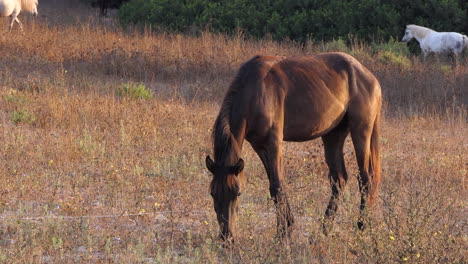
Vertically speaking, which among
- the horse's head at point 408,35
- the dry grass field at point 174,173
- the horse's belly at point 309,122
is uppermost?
the horse's belly at point 309,122

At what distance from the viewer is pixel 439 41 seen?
19641 millimetres

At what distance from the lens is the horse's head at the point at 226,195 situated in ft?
19.2

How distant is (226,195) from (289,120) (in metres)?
1.20

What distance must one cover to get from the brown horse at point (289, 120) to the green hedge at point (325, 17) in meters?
13.4

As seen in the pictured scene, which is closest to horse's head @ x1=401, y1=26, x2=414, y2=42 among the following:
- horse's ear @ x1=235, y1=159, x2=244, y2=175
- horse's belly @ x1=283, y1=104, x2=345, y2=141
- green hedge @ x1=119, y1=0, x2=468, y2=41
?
green hedge @ x1=119, y1=0, x2=468, y2=41

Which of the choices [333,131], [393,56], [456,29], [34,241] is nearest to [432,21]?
[456,29]

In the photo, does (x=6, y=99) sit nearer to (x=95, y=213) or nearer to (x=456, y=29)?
(x=95, y=213)

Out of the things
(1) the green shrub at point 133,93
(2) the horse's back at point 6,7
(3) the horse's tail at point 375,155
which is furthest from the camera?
(2) the horse's back at point 6,7

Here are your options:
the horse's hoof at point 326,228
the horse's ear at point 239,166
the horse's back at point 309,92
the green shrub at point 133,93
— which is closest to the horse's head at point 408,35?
the green shrub at point 133,93

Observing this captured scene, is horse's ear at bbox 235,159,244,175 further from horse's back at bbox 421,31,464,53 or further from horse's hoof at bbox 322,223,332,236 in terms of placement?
horse's back at bbox 421,31,464,53

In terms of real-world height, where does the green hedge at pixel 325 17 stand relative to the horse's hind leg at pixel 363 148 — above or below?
below

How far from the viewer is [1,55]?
16.8 meters

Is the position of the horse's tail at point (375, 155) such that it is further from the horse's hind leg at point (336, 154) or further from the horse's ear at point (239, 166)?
the horse's ear at point (239, 166)

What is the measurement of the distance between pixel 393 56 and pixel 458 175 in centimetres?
875
